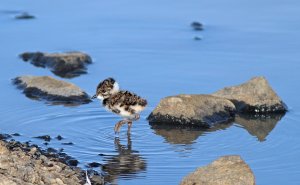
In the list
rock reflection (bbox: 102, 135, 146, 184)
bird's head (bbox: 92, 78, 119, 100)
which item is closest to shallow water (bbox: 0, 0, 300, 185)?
rock reflection (bbox: 102, 135, 146, 184)

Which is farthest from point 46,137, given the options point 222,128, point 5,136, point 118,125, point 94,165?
point 222,128

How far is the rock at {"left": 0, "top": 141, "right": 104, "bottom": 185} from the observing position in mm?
9500

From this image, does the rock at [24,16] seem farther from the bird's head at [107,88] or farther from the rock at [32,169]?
the rock at [32,169]

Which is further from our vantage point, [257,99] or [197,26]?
[197,26]

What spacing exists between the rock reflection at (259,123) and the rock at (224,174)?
230cm

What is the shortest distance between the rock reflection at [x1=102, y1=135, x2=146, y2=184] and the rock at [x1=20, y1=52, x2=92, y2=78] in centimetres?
337

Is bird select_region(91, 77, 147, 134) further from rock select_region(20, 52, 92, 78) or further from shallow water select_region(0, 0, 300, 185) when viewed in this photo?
rock select_region(20, 52, 92, 78)

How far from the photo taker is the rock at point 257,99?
12883mm

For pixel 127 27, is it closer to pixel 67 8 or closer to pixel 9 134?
pixel 67 8

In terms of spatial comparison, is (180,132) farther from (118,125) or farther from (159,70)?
(159,70)

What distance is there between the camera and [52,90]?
13484 mm

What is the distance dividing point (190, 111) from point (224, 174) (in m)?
2.79

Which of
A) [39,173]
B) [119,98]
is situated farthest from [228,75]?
[39,173]

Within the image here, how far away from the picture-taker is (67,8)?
57.6 feet
